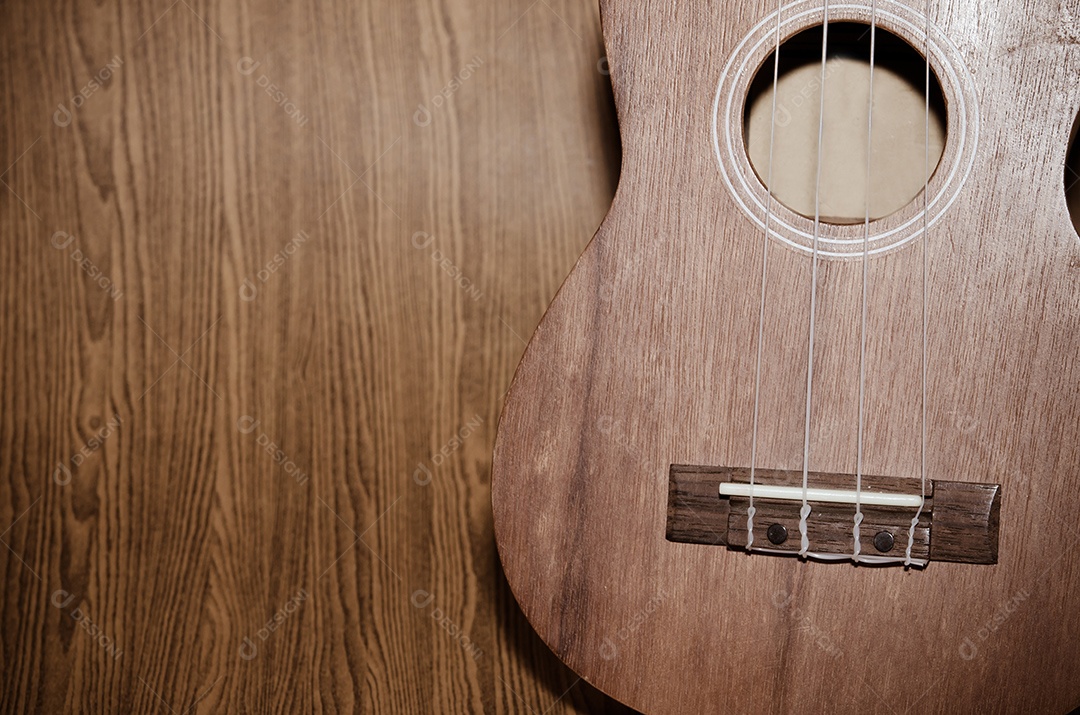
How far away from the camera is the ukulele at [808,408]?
2.64 feet

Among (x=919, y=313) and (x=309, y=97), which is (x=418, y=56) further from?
(x=919, y=313)

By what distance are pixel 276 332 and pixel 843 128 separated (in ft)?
2.97

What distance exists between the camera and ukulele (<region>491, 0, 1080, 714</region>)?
31.7 inches

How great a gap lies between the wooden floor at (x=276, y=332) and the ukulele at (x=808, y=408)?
386mm

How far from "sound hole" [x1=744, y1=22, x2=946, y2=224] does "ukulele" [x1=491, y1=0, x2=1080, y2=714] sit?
0.16 m

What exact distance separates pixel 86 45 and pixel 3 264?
1.28 feet

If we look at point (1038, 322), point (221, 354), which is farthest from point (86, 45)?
point (1038, 322)
